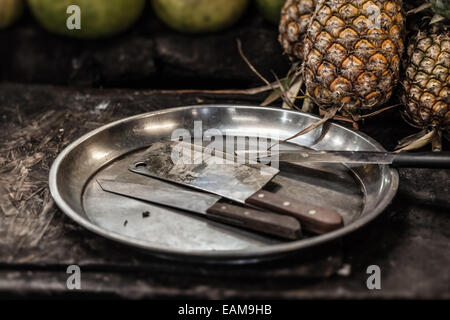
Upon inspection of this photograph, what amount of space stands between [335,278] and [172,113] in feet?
2.19

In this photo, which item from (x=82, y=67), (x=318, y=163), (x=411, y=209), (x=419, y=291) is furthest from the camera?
(x=82, y=67)

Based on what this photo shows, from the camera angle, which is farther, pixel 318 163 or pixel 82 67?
pixel 82 67

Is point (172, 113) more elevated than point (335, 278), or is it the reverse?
point (172, 113)

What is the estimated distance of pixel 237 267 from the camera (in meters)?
0.82

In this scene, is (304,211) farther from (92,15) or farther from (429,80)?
(92,15)

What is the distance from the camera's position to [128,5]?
1.60 metres

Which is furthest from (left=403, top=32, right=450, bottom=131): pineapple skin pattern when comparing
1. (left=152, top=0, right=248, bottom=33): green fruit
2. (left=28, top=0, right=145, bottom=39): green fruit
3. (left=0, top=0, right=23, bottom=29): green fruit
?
(left=0, top=0, right=23, bottom=29): green fruit

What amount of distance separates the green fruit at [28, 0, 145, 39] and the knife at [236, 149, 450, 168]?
31.7 inches

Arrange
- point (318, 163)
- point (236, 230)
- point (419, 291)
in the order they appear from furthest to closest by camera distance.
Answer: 1. point (318, 163)
2. point (236, 230)
3. point (419, 291)

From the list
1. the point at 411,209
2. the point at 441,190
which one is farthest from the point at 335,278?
the point at 441,190

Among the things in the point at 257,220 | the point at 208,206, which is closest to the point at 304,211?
the point at 257,220

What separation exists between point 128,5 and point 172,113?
0.52 m

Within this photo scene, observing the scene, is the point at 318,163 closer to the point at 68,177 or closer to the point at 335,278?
the point at 335,278
